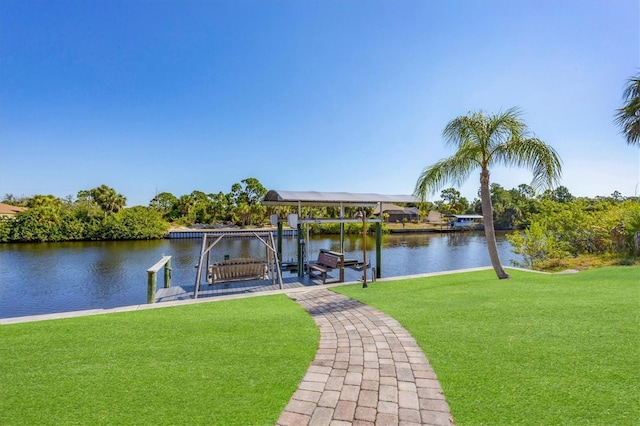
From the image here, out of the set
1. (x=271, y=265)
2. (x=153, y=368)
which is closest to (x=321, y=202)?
(x=271, y=265)

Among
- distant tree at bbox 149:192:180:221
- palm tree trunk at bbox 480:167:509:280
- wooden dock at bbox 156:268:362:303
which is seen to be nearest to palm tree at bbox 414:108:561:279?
palm tree trunk at bbox 480:167:509:280

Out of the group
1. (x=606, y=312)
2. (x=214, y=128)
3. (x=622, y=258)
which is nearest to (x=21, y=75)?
(x=214, y=128)

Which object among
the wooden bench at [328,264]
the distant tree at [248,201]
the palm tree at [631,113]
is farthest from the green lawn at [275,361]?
the distant tree at [248,201]

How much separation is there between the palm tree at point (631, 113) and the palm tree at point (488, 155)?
21.2ft

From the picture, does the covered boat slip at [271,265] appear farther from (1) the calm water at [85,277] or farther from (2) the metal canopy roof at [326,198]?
(1) the calm water at [85,277]

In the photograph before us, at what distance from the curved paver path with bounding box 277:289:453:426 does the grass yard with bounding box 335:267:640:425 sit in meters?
0.18

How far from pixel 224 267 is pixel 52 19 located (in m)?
8.56

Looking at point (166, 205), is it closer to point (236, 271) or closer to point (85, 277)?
point (85, 277)

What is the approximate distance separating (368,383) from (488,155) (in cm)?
789

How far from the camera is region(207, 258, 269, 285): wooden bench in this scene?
8.36 meters

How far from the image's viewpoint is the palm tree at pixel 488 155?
782 cm

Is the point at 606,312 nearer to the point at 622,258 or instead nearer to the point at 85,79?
the point at 622,258

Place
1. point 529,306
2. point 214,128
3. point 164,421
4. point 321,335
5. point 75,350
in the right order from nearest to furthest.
Answer: 1. point 164,421
2. point 75,350
3. point 321,335
4. point 529,306
5. point 214,128

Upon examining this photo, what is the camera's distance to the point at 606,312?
4.38 m
